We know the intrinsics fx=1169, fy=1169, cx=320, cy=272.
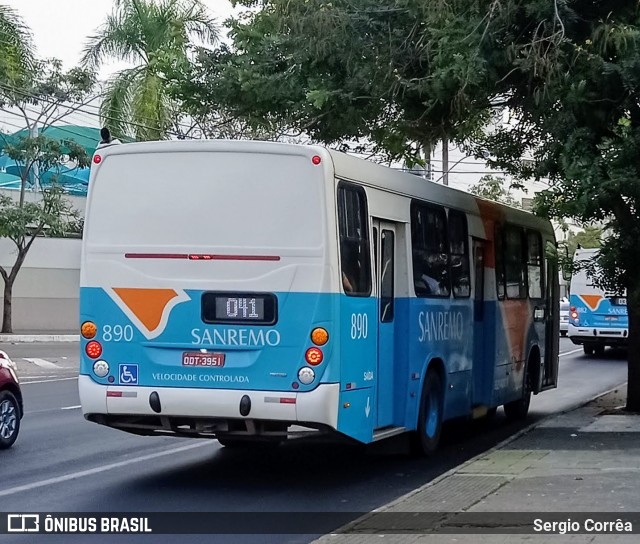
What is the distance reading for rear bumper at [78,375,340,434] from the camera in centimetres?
1039

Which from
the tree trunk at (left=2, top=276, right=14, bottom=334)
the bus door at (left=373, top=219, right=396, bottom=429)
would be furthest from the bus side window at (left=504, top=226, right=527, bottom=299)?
the tree trunk at (left=2, top=276, right=14, bottom=334)

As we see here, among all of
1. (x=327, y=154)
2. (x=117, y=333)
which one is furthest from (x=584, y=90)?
(x=117, y=333)

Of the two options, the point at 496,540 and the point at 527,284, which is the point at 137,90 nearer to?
the point at 527,284

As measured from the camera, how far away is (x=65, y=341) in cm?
3753

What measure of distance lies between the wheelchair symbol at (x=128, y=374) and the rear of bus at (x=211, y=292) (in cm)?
1

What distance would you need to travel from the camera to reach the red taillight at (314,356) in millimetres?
10469

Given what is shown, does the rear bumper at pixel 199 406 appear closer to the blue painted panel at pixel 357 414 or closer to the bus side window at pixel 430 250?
the blue painted panel at pixel 357 414

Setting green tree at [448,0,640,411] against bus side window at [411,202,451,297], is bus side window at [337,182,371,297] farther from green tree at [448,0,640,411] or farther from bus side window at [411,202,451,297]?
green tree at [448,0,640,411]

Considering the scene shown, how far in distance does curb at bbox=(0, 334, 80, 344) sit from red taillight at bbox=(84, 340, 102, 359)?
2532 cm

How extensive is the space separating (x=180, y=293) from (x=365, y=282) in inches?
70.3

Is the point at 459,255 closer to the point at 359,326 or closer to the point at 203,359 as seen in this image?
the point at 359,326

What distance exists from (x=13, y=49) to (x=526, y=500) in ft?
85.5

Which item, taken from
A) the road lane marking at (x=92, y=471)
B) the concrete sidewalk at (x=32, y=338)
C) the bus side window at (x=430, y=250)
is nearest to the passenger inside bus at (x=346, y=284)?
the bus side window at (x=430, y=250)

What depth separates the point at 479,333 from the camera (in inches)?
605
